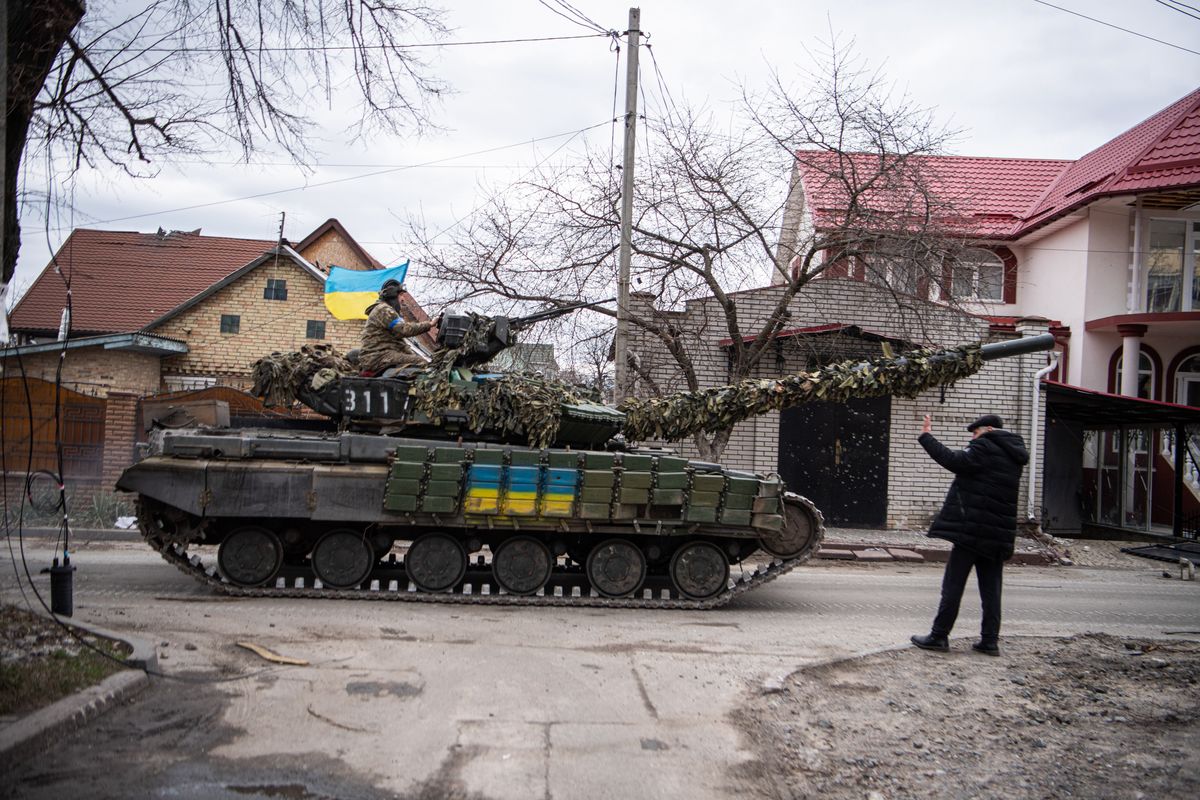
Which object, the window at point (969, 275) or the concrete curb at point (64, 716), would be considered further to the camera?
the window at point (969, 275)

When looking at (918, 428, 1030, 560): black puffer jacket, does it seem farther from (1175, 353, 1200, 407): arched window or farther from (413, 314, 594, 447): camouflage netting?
(1175, 353, 1200, 407): arched window

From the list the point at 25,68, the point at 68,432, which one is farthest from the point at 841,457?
the point at 25,68

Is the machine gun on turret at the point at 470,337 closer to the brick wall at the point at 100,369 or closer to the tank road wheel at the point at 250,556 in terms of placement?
the tank road wheel at the point at 250,556

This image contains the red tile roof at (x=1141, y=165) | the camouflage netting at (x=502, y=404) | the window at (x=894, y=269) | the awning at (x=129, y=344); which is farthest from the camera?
the red tile roof at (x=1141, y=165)

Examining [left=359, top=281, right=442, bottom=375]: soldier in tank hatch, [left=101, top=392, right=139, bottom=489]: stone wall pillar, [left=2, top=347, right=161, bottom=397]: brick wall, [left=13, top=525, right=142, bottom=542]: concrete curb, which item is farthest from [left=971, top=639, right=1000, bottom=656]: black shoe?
[left=2, top=347, right=161, bottom=397]: brick wall

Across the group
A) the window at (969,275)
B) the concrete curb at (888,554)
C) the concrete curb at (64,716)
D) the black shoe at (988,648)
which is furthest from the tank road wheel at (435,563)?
the window at (969,275)

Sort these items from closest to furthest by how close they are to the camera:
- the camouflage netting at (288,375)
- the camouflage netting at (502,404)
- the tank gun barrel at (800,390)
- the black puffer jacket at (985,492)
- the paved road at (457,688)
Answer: the paved road at (457,688), the black puffer jacket at (985,492), the camouflage netting at (502,404), the camouflage netting at (288,375), the tank gun barrel at (800,390)

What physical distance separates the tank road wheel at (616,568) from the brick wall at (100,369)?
12.4 meters

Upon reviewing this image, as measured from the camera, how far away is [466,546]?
9219 mm

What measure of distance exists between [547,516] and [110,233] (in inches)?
914

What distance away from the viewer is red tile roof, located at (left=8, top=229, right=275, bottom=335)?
23.1 meters

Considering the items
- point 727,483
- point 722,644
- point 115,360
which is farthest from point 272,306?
point 722,644

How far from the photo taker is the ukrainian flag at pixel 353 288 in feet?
51.4

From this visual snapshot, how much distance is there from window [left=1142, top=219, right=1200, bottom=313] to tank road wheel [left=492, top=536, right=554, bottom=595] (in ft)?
54.2
